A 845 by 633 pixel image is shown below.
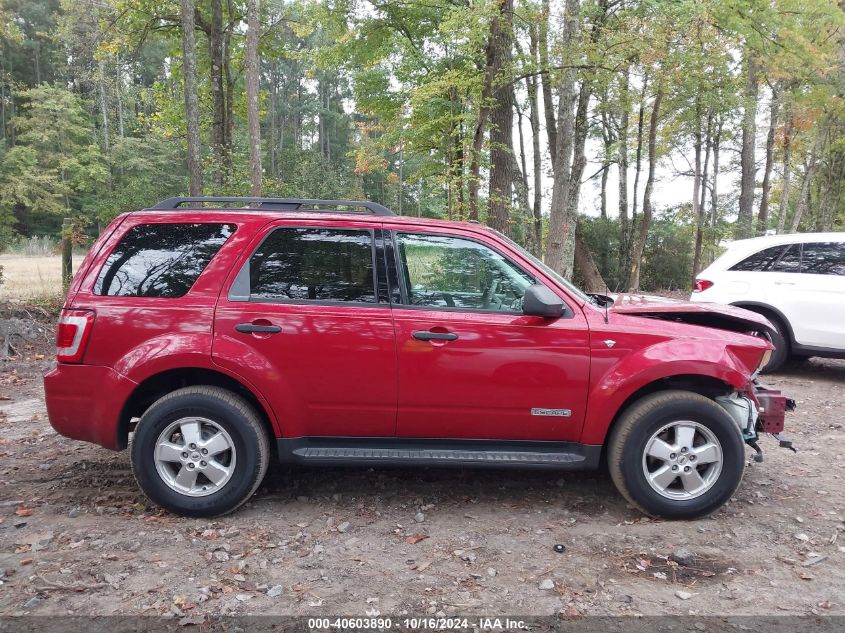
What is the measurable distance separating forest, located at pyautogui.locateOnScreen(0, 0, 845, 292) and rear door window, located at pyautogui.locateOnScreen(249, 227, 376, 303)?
19.0 feet

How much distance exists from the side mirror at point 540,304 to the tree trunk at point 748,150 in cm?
1567

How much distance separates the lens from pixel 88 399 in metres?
3.54

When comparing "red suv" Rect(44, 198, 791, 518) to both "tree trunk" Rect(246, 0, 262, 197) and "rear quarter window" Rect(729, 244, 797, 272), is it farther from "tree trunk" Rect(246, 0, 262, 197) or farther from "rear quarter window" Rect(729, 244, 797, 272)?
"tree trunk" Rect(246, 0, 262, 197)

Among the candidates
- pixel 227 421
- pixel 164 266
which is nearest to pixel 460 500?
pixel 227 421

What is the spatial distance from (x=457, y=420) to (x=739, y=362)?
1.92 metres

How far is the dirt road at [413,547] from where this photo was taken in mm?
2762

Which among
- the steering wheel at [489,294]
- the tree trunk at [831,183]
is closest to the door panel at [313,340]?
the steering wheel at [489,294]

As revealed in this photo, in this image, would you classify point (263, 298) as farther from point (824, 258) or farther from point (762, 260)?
point (824, 258)

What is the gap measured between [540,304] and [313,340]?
148cm

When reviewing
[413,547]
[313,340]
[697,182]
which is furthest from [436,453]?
[697,182]

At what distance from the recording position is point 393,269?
3.71 m

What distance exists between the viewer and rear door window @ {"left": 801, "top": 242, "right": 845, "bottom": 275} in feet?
23.7

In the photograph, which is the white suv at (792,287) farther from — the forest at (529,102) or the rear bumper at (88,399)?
the rear bumper at (88,399)

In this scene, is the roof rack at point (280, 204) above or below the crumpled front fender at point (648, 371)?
above
